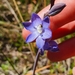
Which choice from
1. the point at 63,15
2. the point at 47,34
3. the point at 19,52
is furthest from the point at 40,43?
the point at 19,52

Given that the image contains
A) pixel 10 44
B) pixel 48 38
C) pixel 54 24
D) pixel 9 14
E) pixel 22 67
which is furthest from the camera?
pixel 9 14

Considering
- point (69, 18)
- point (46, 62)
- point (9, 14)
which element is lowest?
point (46, 62)

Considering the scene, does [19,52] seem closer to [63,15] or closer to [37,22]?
[63,15]

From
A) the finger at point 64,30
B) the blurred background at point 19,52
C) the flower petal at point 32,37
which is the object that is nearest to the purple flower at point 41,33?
the flower petal at point 32,37

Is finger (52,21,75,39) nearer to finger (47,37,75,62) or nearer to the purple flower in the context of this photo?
finger (47,37,75,62)

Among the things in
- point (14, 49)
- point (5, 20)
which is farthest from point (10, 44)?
point (5, 20)

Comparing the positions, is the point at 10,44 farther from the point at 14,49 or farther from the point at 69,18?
the point at 69,18

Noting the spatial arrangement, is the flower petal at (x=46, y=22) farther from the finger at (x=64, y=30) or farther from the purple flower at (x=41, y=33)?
the finger at (x=64, y=30)
